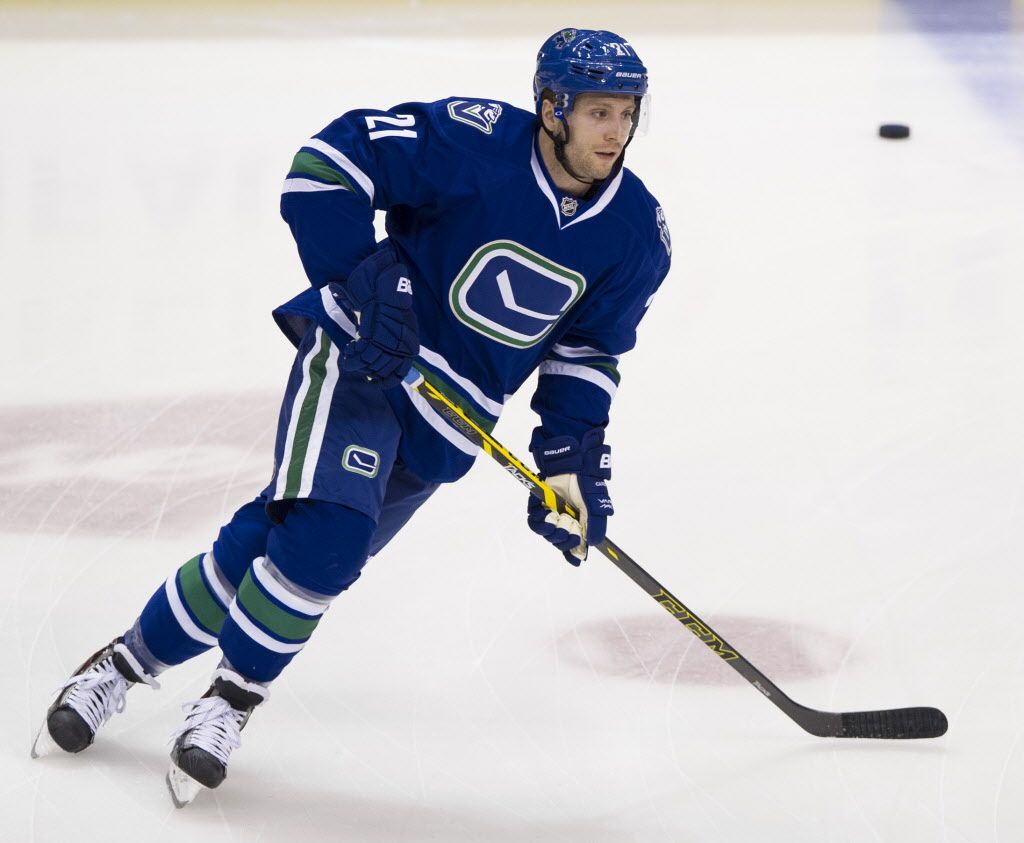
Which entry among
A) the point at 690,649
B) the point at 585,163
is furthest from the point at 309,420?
the point at 690,649

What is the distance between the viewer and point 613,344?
8.02 feet

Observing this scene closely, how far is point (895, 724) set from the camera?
2.54 meters

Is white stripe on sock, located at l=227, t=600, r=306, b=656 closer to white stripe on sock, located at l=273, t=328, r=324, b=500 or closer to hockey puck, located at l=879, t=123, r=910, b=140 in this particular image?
white stripe on sock, located at l=273, t=328, r=324, b=500

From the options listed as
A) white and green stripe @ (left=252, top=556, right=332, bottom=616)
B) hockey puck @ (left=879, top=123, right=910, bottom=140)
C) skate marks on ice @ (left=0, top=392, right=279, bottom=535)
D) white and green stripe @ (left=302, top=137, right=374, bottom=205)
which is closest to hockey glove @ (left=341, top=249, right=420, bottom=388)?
white and green stripe @ (left=302, top=137, right=374, bottom=205)

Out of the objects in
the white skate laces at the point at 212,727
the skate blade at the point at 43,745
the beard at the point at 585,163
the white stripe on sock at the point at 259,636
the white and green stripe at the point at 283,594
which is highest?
the beard at the point at 585,163

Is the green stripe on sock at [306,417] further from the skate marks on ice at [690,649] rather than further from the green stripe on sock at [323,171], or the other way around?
the skate marks on ice at [690,649]

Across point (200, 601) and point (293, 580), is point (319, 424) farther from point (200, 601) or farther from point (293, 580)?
point (200, 601)

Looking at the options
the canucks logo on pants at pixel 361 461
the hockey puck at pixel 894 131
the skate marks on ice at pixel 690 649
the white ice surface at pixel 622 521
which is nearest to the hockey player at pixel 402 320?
the canucks logo on pants at pixel 361 461

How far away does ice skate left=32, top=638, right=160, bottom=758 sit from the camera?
2.37 m

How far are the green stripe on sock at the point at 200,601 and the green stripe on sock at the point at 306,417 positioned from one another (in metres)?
0.28

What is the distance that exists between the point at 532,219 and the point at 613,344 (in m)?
0.29

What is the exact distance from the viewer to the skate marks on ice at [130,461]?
10.5ft

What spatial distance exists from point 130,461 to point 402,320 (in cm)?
145

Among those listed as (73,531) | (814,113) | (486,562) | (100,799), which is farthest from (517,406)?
(814,113)
